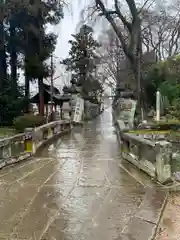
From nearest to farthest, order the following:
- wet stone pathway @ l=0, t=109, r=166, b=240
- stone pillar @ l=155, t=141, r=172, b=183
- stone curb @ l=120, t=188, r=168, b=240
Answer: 1. stone curb @ l=120, t=188, r=168, b=240
2. wet stone pathway @ l=0, t=109, r=166, b=240
3. stone pillar @ l=155, t=141, r=172, b=183

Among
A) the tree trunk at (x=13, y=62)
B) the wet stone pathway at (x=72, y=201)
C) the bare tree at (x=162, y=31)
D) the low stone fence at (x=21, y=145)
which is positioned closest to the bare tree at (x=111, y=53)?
the bare tree at (x=162, y=31)

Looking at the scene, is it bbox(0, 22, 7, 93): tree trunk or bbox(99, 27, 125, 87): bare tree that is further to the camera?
bbox(99, 27, 125, 87): bare tree

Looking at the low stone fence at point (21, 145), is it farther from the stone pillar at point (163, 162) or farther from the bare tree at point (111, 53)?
the bare tree at point (111, 53)

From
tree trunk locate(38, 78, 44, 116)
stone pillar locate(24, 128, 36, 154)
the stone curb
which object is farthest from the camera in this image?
tree trunk locate(38, 78, 44, 116)

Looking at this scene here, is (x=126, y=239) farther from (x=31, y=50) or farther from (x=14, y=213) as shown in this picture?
(x=31, y=50)

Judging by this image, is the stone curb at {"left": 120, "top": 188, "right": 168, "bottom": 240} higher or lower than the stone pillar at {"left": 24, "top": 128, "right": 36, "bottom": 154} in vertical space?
Result: lower

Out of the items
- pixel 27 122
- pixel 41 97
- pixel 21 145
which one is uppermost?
pixel 41 97

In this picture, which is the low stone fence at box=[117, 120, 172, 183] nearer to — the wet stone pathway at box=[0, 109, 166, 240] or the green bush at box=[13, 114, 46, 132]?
the wet stone pathway at box=[0, 109, 166, 240]

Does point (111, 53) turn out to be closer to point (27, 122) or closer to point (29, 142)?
point (27, 122)

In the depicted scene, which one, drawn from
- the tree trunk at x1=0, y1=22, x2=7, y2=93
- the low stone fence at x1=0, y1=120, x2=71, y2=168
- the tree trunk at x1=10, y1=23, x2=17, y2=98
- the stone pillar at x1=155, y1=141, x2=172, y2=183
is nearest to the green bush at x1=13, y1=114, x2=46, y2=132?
the tree trunk at x1=10, y1=23, x2=17, y2=98

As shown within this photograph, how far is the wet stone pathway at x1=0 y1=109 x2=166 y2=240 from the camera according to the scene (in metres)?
4.70

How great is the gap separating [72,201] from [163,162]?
2.08 meters

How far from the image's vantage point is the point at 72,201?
6.00 meters

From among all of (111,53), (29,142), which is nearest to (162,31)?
(111,53)
